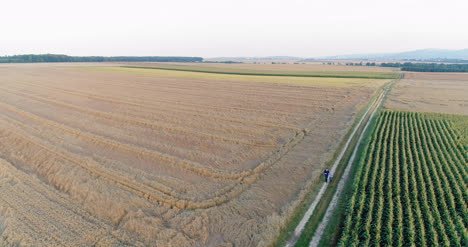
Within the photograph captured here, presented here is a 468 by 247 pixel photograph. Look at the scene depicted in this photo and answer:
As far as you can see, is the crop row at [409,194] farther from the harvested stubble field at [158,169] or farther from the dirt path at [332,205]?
the harvested stubble field at [158,169]

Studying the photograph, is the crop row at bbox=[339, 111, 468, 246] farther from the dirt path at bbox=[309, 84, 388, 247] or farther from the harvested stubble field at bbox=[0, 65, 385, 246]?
the harvested stubble field at bbox=[0, 65, 385, 246]

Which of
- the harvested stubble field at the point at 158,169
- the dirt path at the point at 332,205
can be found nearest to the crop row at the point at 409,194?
the dirt path at the point at 332,205

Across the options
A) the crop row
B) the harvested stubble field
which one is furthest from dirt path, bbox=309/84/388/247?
the harvested stubble field

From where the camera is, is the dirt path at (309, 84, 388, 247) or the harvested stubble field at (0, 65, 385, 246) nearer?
the dirt path at (309, 84, 388, 247)

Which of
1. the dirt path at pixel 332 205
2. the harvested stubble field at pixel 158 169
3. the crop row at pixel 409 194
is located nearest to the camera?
the crop row at pixel 409 194

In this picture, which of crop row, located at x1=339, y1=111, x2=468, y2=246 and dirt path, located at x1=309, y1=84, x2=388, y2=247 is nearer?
crop row, located at x1=339, y1=111, x2=468, y2=246

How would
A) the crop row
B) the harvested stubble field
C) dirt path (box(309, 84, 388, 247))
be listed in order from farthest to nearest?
1. the harvested stubble field
2. dirt path (box(309, 84, 388, 247))
3. the crop row

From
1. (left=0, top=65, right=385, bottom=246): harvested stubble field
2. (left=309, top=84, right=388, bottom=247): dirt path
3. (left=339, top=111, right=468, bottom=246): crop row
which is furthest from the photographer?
(left=0, top=65, right=385, bottom=246): harvested stubble field

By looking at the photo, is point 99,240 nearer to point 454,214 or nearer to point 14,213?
point 14,213

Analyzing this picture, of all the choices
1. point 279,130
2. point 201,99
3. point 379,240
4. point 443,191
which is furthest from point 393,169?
point 201,99
